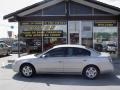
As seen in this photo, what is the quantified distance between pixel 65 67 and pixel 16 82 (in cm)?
236

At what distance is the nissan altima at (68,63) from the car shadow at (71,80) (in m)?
0.31

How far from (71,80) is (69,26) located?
9843 millimetres

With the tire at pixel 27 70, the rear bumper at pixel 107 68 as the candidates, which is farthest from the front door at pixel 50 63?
the rear bumper at pixel 107 68

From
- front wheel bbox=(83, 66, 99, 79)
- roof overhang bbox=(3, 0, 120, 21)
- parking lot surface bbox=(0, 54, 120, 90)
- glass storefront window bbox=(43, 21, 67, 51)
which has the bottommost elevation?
parking lot surface bbox=(0, 54, 120, 90)

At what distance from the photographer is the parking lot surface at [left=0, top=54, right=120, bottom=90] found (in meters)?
10.2

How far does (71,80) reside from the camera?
1191cm

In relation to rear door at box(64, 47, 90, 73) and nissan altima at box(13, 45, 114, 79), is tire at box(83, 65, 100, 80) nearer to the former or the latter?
nissan altima at box(13, 45, 114, 79)

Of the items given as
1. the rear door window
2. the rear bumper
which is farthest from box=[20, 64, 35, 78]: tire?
the rear bumper

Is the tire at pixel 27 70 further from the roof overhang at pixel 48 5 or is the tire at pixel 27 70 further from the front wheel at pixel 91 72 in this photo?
the roof overhang at pixel 48 5

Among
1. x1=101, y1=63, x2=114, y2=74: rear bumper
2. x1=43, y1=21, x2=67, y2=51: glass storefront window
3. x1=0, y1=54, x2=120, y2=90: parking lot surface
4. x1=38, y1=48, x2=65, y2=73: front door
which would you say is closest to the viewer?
x1=0, y1=54, x2=120, y2=90: parking lot surface

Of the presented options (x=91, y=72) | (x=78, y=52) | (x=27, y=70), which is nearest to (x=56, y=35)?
(x=78, y=52)

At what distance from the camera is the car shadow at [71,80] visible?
11172mm

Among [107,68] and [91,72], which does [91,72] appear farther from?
[107,68]

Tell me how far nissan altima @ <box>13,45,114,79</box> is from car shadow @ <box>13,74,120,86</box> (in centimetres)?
31
